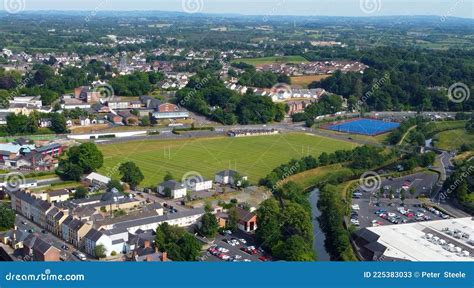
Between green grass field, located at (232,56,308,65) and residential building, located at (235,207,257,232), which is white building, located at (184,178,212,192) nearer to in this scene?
residential building, located at (235,207,257,232)

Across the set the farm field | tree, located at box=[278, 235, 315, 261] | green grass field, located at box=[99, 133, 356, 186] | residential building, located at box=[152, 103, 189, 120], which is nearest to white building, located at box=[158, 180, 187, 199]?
green grass field, located at box=[99, 133, 356, 186]

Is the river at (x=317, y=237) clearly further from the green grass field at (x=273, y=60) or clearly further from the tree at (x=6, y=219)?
the green grass field at (x=273, y=60)

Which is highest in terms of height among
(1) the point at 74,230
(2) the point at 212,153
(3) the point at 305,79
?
(1) the point at 74,230

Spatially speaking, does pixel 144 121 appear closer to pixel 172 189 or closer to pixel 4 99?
pixel 4 99

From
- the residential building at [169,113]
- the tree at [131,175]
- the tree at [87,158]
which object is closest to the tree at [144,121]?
the residential building at [169,113]

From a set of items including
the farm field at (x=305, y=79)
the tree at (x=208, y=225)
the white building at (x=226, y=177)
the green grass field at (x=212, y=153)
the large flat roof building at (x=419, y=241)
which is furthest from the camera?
the farm field at (x=305, y=79)

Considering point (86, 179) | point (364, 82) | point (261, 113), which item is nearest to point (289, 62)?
point (364, 82)

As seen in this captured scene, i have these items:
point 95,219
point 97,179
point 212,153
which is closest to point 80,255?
point 95,219

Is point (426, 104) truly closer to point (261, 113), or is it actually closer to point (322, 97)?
point (322, 97)

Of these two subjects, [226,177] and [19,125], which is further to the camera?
[19,125]
